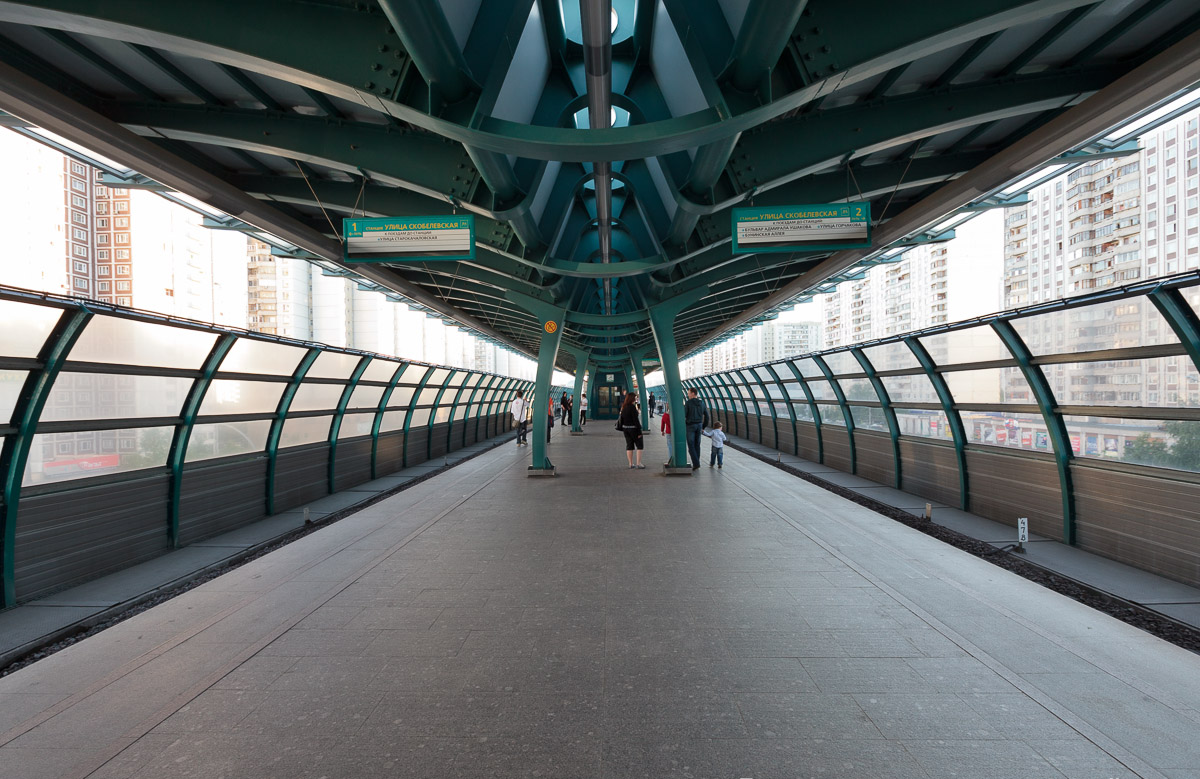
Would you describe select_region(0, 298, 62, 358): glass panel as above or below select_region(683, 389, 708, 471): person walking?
above

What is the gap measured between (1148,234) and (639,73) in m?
61.9

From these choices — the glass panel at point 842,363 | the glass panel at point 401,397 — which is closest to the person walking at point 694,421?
Answer: the glass panel at point 842,363

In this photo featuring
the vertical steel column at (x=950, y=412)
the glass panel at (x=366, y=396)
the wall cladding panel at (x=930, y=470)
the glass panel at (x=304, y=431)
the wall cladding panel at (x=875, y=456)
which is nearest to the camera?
the vertical steel column at (x=950, y=412)

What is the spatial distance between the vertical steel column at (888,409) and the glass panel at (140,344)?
1074 centimetres

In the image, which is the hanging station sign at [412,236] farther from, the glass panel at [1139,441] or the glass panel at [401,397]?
the glass panel at [1139,441]

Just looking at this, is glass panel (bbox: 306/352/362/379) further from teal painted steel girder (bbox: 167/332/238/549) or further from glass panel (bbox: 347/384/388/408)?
teal painted steel girder (bbox: 167/332/238/549)

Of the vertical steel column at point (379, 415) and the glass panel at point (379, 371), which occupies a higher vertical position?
the glass panel at point (379, 371)

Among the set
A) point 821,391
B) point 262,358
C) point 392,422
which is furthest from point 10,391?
point 821,391

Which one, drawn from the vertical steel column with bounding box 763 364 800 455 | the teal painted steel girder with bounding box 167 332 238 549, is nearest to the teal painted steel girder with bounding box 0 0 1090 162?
the teal painted steel girder with bounding box 167 332 238 549

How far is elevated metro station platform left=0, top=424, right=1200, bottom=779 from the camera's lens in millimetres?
2760

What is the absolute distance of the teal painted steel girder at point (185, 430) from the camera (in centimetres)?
650

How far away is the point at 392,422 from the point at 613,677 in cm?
1131

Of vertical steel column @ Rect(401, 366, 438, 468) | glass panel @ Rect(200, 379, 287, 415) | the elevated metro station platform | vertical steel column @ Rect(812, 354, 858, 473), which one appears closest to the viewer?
the elevated metro station platform

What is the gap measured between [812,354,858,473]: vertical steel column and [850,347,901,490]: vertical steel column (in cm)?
172
